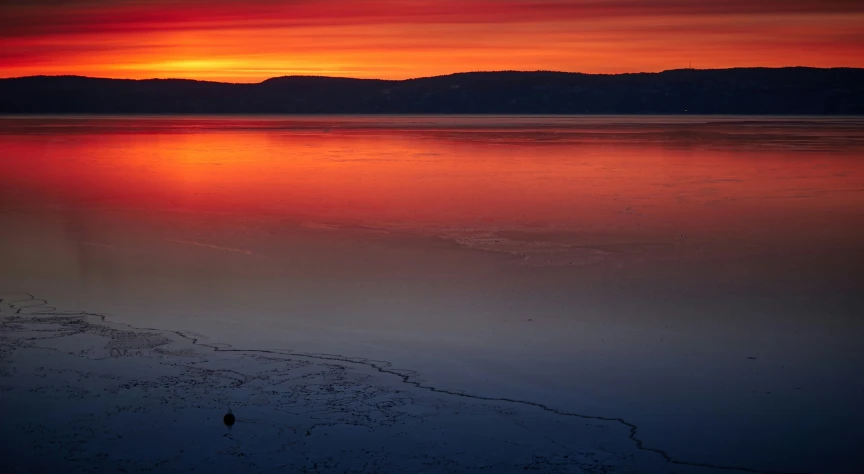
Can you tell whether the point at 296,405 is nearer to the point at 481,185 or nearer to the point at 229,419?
the point at 229,419

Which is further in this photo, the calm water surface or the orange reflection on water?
the orange reflection on water

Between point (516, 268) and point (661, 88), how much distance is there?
386 ft

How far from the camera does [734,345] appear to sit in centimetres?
570

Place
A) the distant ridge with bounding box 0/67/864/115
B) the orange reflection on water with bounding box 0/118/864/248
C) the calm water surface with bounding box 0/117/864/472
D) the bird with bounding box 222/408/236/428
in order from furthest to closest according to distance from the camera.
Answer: the distant ridge with bounding box 0/67/864/115 → the orange reflection on water with bounding box 0/118/864/248 → the calm water surface with bounding box 0/117/864/472 → the bird with bounding box 222/408/236/428

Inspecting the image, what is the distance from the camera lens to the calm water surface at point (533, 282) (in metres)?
4.84

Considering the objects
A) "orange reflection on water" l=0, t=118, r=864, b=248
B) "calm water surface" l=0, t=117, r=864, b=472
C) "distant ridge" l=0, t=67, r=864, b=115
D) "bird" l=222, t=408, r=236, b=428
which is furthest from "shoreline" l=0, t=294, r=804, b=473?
"distant ridge" l=0, t=67, r=864, b=115

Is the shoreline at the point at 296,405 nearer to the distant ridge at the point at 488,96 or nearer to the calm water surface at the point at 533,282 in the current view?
the calm water surface at the point at 533,282

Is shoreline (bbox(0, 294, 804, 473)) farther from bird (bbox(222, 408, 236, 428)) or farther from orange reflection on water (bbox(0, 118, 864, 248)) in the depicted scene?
orange reflection on water (bbox(0, 118, 864, 248))

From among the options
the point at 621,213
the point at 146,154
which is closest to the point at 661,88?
the point at 146,154

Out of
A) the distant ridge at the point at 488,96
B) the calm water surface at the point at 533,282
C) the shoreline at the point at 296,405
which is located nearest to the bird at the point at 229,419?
the shoreline at the point at 296,405

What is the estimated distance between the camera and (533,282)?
7.42 m

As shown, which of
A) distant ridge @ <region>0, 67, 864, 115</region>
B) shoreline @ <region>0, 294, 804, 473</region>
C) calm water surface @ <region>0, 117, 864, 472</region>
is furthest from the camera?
distant ridge @ <region>0, 67, 864, 115</region>

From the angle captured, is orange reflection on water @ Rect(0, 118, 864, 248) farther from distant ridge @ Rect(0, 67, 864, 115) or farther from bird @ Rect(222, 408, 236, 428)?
distant ridge @ Rect(0, 67, 864, 115)

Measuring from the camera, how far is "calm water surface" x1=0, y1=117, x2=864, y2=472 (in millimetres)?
4840
